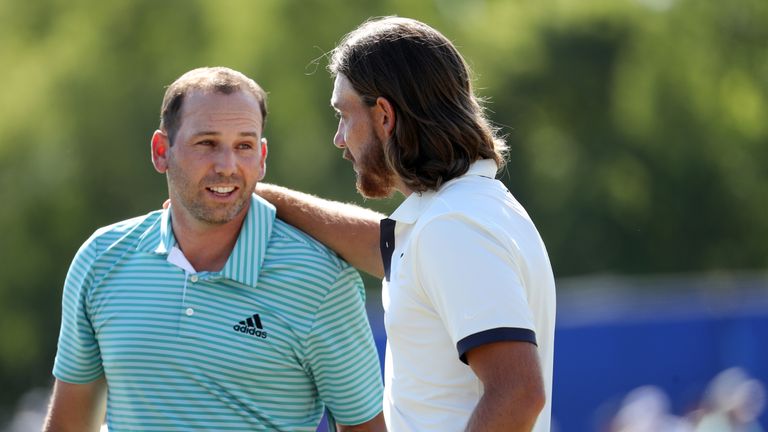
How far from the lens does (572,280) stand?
2017cm

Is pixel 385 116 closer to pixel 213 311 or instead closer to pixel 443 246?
pixel 443 246

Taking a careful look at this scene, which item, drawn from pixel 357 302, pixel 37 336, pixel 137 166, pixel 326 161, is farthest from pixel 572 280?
pixel 357 302

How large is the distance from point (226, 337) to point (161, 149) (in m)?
0.73

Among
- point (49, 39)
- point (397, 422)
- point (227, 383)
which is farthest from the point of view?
point (49, 39)

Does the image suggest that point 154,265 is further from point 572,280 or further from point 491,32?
point 491,32

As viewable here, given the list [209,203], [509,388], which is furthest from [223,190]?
[509,388]

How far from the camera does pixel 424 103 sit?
10.7 ft

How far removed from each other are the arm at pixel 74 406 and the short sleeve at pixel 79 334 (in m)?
0.03

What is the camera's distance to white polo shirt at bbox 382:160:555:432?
295 cm

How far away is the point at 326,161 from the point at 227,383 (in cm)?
1648

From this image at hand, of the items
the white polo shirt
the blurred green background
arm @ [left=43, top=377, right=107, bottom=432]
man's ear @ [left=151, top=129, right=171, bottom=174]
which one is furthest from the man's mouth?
the blurred green background

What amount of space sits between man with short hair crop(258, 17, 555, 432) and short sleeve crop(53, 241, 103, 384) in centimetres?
110

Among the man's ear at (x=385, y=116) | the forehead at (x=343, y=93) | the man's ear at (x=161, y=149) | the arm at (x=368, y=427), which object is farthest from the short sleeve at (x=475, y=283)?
the man's ear at (x=161, y=149)

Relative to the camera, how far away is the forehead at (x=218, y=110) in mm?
4020
